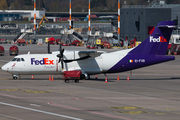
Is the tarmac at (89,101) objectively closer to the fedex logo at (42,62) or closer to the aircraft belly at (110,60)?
the fedex logo at (42,62)

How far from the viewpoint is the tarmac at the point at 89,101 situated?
1938 cm

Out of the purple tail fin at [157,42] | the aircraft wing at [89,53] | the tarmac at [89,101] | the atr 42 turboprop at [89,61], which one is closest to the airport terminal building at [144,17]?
the purple tail fin at [157,42]

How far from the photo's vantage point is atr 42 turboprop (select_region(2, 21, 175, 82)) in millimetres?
36438

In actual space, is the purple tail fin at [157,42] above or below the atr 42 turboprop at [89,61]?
above

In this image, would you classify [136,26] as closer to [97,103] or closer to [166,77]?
[166,77]

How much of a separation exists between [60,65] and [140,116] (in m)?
18.9

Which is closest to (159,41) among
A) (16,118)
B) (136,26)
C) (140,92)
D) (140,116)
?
(140,92)

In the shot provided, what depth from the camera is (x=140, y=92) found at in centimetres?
2855

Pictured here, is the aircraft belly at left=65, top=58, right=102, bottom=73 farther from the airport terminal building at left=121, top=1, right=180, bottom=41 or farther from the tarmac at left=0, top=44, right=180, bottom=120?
the airport terminal building at left=121, top=1, right=180, bottom=41

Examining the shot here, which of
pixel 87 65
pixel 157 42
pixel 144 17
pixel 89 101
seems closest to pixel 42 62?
pixel 87 65

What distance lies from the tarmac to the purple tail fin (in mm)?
4445

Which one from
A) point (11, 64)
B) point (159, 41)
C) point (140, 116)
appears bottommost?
point (140, 116)

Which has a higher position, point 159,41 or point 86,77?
point 159,41

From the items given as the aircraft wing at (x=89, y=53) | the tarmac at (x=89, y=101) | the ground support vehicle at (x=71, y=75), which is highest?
the aircraft wing at (x=89, y=53)
